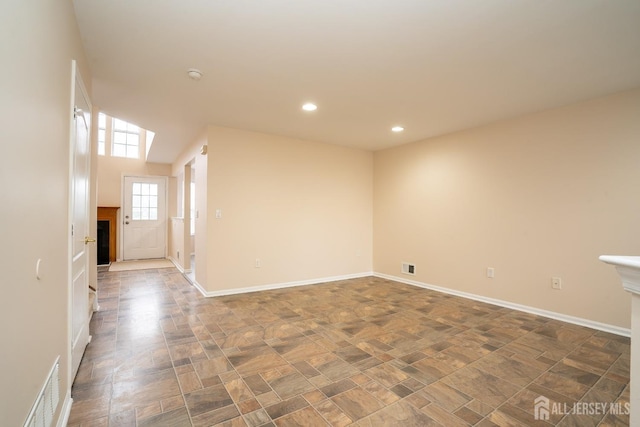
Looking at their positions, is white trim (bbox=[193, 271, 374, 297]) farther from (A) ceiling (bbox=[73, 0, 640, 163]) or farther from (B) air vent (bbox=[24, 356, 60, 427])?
(B) air vent (bbox=[24, 356, 60, 427])

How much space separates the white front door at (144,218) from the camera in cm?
706

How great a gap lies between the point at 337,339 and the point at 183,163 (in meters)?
4.75

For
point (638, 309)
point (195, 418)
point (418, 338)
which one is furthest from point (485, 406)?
point (195, 418)

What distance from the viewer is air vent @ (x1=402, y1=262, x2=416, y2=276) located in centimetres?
492

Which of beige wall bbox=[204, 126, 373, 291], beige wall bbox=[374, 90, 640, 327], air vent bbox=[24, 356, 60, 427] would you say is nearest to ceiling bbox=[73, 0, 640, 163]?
beige wall bbox=[374, 90, 640, 327]

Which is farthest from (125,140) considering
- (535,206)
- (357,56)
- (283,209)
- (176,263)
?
(535,206)

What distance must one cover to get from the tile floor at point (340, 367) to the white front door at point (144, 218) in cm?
380

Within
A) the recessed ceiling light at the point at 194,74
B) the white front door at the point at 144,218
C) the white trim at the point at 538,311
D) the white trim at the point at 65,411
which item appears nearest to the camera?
the white trim at the point at 65,411

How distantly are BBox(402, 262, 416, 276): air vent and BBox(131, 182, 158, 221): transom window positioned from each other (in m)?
6.07

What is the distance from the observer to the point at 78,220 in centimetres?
215

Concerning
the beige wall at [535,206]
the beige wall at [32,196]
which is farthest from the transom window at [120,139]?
the beige wall at [535,206]

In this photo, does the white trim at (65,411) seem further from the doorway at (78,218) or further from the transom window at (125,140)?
the transom window at (125,140)

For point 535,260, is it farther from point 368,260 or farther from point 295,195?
point 295,195

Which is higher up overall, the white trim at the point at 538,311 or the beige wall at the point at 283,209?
the beige wall at the point at 283,209
